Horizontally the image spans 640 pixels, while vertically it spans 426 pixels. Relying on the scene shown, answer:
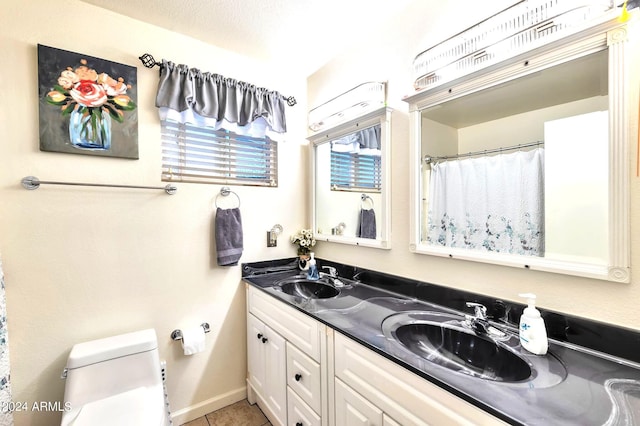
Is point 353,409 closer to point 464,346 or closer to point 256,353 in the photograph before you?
point 464,346

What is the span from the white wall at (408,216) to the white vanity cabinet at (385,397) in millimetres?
575

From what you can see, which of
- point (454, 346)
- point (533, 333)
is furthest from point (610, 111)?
point (454, 346)

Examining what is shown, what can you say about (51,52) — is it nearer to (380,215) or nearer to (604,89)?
(380,215)

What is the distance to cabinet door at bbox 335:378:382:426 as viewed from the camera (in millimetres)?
963

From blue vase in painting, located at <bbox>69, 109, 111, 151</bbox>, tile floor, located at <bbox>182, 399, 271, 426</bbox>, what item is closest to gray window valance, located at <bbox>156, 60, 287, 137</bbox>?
blue vase in painting, located at <bbox>69, 109, 111, 151</bbox>

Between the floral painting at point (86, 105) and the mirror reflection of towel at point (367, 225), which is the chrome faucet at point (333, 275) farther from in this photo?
the floral painting at point (86, 105)

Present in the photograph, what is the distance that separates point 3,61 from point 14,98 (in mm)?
172

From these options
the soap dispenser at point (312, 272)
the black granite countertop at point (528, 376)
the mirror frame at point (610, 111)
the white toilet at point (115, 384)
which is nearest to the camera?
the black granite countertop at point (528, 376)

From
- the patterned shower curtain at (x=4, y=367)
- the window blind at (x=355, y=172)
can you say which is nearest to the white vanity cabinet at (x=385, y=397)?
the window blind at (x=355, y=172)

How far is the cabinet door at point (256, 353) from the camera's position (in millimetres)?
1706

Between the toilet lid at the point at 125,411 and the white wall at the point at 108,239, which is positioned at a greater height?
the white wall at the point at 108,239

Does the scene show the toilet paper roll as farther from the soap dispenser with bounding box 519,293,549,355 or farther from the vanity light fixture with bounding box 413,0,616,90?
the vanity light fixture with bounding box 413,0,616,90

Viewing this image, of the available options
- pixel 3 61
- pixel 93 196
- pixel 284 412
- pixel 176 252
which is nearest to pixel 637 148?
pixel 284 412

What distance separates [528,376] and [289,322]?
39.1 inches
